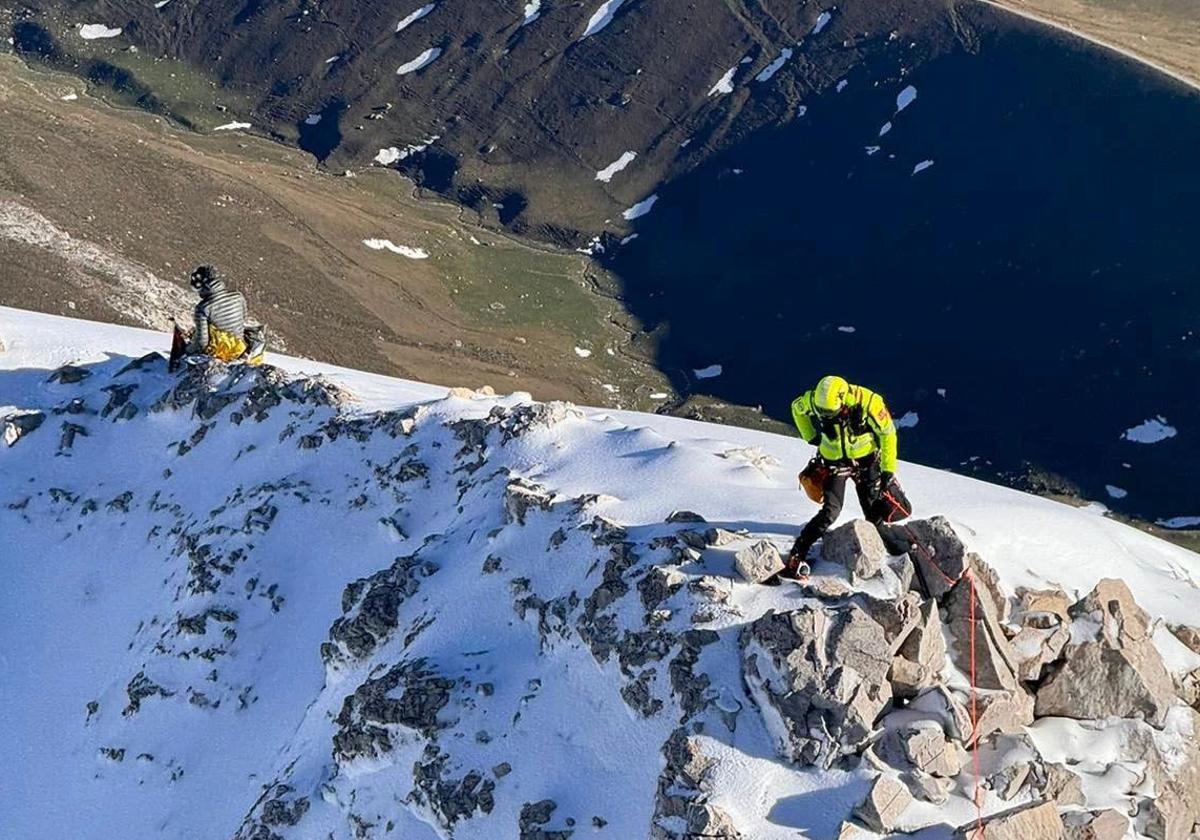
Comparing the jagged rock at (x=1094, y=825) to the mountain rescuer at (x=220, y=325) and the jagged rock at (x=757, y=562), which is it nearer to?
the jagged rock at (x=757, y=562)

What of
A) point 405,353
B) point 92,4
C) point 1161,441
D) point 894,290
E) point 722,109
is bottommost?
point 1161,441

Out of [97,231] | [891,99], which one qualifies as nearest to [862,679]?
[97,231]

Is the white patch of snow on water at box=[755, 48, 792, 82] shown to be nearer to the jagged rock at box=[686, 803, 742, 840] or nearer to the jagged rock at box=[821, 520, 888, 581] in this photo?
the jagged rock at box=[821, 520, 888, 581]

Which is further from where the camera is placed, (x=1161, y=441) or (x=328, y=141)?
(x=328, y=141)

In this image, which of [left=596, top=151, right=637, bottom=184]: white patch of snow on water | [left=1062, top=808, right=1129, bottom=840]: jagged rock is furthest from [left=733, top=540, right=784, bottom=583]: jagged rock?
[left=596, top=151, right=637, bottom=184]: white patch of snow on water

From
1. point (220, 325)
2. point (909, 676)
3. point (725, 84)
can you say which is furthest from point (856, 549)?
point (725, 84)

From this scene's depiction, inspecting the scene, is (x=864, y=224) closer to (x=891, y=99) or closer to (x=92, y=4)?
(x=891, y=99)

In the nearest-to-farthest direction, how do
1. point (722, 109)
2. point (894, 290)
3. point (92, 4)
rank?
point (894, 290) < point (722, 109) < point (92, 4)

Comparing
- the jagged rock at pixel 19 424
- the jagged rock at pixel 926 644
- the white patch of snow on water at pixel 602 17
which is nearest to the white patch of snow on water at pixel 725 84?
the white patch of snow on water at pixel 602 17
